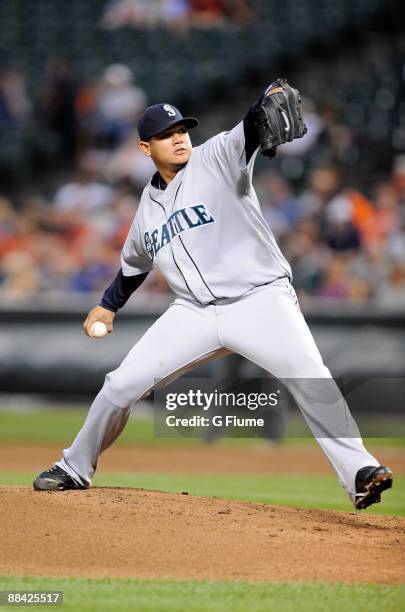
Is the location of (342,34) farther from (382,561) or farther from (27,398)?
(382,561)

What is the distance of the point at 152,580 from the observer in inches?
175

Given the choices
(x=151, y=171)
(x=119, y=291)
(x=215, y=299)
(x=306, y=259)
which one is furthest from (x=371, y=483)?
(x=151, y=171)

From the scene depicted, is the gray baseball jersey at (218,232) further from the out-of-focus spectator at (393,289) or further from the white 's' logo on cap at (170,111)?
the out-of-focus spectator at (393,289)

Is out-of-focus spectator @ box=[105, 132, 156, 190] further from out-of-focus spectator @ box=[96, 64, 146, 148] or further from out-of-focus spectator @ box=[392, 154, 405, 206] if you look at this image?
out-of-focus spectator @ box=[392, 154, 405, 206]

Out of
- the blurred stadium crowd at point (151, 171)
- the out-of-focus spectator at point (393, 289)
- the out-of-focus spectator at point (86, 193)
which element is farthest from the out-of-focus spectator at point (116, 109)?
the out-of-focus spectator at point (393, 289)

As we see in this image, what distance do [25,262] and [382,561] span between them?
365 inches

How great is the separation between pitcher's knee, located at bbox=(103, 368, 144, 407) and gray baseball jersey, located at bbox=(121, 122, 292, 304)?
0.50m

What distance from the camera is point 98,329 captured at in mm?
5750

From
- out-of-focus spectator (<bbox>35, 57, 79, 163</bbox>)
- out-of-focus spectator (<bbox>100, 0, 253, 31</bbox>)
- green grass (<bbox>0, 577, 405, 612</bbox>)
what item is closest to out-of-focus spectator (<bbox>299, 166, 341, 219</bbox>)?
out-of-focus spectator (<bbox>35, 57, 79, 163</bbox>)

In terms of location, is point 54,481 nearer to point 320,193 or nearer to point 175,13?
point 320,193

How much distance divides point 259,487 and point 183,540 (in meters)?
3.49

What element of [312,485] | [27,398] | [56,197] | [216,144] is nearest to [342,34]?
[56,197]

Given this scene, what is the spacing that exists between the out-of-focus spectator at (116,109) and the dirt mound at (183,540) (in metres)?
10.2

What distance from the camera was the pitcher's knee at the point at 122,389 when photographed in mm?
5387
